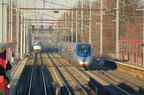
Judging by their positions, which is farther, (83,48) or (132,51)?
(132,51)

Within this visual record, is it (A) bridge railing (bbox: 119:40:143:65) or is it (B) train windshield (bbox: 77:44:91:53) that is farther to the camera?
(A) bridge railing (bbox: 119:40:143:65)

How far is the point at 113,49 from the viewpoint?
161 ft

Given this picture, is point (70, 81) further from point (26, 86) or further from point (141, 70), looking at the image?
point (141, 70)

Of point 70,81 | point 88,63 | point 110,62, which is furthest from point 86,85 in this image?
point 110,62

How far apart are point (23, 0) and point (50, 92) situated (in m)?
23.4

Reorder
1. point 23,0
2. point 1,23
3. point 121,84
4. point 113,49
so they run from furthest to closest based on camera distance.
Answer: point 113,49 → point 23,0 → point 121,84 → point 1,23

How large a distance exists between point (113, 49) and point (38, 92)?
32968 mm

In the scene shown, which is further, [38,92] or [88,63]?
[88,63]

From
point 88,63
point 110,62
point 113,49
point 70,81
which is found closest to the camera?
point 70,81

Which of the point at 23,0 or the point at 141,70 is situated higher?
the point at 23,0

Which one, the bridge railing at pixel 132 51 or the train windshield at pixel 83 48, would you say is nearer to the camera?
the train windshield at pixel 83 48

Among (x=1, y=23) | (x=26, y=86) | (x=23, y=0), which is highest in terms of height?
(x=23, y=0)

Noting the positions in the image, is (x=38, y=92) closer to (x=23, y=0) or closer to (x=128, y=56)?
(x=128, y=56)

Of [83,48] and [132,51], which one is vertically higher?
[83,48]
